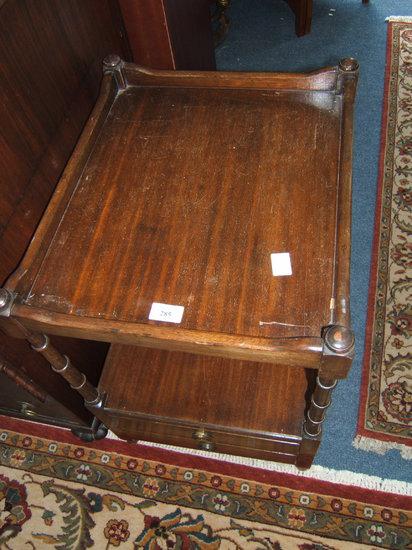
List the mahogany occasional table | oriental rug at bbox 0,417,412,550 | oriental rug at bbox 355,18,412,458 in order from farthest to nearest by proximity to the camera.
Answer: oriental rug at bbox 355,18,412,458 → oriental rug at bbox 0,417,412,550 → the mahogany occasional table

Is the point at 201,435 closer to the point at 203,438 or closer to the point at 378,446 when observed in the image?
the point at 203,438

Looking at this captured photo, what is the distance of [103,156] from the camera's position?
1040 mm

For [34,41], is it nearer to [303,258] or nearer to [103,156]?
[103,156]

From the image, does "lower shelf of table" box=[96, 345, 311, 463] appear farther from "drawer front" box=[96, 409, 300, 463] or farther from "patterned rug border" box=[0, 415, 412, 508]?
"patterned rug border" box=[0, 415, 412, 508]

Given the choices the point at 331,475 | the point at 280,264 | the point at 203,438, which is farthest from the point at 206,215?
the point at 331,475

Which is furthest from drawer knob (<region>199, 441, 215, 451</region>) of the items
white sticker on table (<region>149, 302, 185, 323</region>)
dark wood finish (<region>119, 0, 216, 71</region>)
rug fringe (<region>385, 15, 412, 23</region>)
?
rug fringe (<region>385, 15, 412, 23</region>)

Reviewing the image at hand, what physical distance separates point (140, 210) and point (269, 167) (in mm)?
276

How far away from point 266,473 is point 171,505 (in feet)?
0.87

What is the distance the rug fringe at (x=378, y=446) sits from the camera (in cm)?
129

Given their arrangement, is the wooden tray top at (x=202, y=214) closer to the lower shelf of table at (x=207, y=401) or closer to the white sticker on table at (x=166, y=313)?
the white sticker on table at (x=166, y=313)

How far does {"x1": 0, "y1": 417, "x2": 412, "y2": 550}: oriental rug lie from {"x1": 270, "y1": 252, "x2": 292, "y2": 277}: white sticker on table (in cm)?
70

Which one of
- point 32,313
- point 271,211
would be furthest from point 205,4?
point 32,313

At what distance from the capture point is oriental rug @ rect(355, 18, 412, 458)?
134 centimetres

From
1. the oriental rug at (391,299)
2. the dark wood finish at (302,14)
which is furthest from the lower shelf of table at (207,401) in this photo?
the dark wood finish at (302,14)
